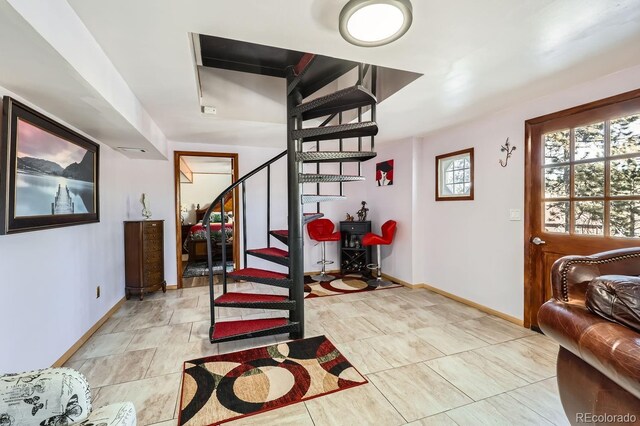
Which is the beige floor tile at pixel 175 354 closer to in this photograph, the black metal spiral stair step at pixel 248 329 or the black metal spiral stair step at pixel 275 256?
the black metal spiral stair step at pixel 248 329

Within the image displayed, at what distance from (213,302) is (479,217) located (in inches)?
118

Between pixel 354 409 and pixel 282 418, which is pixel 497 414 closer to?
pixel 354 409

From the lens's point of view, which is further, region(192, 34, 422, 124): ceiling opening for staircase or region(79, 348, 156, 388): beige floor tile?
region(192, 34, 422, 124): ceiling opening for staircase

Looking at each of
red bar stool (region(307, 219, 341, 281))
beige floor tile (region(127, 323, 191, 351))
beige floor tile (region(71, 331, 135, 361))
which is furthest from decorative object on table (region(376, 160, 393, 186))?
beige floor tile (region(71, 331, 135, 361))

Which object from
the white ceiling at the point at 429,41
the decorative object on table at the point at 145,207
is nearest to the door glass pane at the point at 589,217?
the white ceiling at the point at 429,41

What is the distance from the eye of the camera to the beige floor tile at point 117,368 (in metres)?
1.90

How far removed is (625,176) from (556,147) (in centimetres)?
56

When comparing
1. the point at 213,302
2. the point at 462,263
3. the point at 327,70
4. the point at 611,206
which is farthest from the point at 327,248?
the point at 611,206

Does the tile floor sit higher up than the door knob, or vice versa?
the door knob

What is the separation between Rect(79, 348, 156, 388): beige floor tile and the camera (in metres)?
1.90

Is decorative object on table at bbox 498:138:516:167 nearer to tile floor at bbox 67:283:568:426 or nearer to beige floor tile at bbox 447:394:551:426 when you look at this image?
tile floor at bbox 67:283:568:426

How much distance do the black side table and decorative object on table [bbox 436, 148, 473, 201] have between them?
1378mm

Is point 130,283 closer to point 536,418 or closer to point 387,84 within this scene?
point 387,84

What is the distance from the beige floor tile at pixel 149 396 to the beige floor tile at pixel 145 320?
3.34 feet
